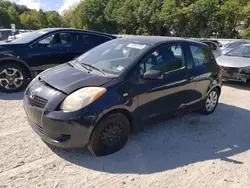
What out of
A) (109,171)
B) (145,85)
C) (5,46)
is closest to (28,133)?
(109,171)

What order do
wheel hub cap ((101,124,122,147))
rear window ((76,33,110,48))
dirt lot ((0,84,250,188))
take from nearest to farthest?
dirt lot ((0,84,250,188)) → wheel hub cap ((101,124,122,147)) → rear window ((76,33,110,48))

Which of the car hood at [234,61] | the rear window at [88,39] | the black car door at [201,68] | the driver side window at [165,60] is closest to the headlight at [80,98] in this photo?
the driver side window at [165,60]

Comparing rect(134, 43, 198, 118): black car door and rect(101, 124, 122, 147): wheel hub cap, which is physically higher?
rect(134, 43, 198, 118): black car door

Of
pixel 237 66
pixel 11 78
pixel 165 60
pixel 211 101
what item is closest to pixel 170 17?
pixel 237 66

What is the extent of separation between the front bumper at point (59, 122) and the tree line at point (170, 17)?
22902mm

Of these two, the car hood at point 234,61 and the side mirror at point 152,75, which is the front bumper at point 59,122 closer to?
the side mirror at point 152,75

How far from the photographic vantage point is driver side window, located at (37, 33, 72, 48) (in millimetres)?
6414

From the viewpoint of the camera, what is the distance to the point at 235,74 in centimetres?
786

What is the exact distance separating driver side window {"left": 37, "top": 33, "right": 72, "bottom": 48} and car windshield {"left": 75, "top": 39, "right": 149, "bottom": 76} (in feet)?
7.92

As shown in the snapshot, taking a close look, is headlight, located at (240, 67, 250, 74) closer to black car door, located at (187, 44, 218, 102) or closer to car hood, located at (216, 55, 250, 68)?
car hood, located at (216, 55, 250, 68)

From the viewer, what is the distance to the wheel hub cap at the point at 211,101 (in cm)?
524

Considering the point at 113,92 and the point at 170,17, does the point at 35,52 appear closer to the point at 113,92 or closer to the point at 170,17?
the point at 113,92

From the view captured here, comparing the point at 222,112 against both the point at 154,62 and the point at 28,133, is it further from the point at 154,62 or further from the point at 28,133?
the point at 28,133

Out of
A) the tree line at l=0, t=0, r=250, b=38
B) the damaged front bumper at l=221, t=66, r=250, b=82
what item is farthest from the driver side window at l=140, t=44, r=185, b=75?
the tree line at l=0, t=0, r=250, b=38
